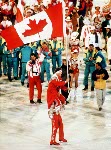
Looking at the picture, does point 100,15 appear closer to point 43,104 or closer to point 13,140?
point 43,104

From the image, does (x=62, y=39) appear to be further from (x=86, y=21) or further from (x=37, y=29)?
(x=37, y=29)

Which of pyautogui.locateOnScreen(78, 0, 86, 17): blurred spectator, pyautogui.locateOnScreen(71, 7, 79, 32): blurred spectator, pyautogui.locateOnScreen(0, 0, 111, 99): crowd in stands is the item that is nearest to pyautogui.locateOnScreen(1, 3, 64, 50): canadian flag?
pyautogui.locateOnScreen(0, 0, 111, 99): crowd in stands

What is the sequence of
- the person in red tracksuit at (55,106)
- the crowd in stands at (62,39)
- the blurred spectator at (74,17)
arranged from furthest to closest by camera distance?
the blurred spectator at (74,17)
the crowd in stands at (62,39)
the person in red tracksuit at (55,106)

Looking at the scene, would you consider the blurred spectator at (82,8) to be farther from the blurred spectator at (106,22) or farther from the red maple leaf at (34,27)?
the red maple leaf at (34,27)

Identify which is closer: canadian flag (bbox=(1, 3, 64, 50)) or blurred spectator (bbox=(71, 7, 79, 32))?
canadian flag (bbox=(1, 3, 64, 50))

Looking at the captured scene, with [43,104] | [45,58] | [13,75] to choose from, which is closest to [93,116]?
[43,104]

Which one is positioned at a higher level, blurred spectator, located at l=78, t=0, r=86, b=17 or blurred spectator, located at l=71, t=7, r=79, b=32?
blurred spectator, located at l=78, t=0, r=86, b=17

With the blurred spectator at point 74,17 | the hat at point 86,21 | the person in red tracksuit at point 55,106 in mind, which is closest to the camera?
the person in red tracksuit at point 55,106

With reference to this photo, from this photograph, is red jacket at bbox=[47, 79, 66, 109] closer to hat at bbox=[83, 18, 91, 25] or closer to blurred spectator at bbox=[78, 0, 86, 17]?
hat at bbox=[83, 18, 91, 25]

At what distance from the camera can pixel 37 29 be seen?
49.0 feet

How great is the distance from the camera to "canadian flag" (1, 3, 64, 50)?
573 inches

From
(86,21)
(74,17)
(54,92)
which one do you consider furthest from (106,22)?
(54,92)

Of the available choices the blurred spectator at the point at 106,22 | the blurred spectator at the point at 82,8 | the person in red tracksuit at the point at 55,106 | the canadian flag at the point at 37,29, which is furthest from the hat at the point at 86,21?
the person in red tracksuit at the point at 55,106

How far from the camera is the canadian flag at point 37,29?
14.6 meters
